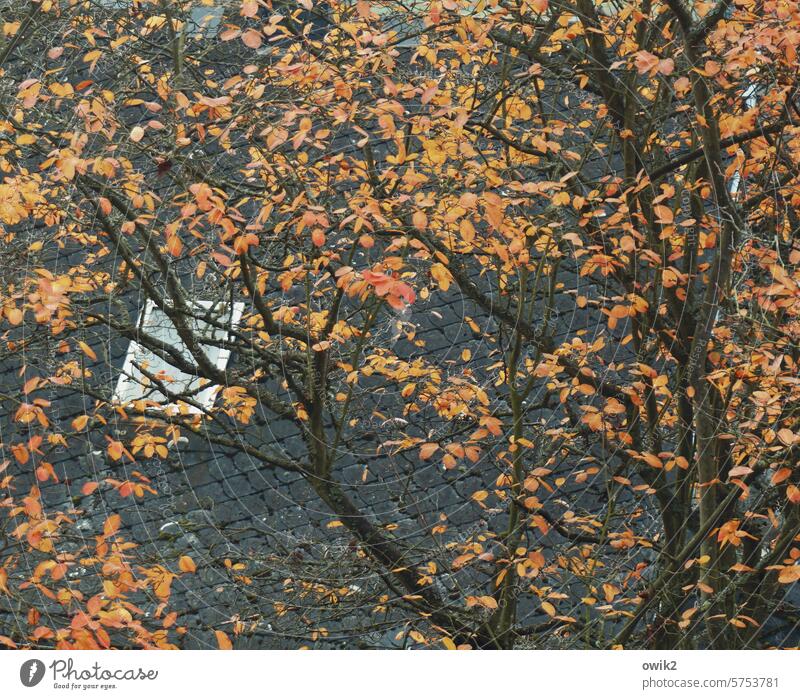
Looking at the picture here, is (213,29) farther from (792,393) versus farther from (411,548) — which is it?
(792,393)

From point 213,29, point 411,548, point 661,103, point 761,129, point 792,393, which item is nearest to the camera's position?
point 792,393

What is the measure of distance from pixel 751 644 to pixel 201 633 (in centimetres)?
372

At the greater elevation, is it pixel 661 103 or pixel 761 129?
pixel 661 103

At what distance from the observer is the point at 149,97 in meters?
10.6

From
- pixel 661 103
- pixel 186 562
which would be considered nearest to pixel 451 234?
pixel 661 103
